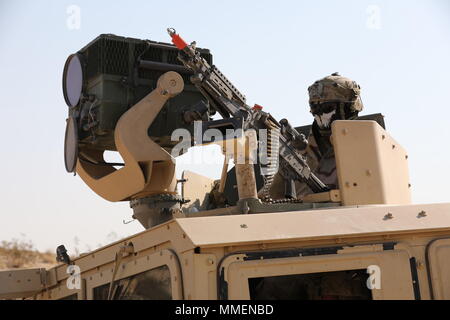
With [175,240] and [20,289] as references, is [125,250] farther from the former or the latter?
[20,289]

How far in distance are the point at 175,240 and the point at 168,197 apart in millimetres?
2502

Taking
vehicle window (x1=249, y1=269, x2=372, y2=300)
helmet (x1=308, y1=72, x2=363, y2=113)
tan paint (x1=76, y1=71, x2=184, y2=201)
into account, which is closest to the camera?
vehicle window (x1=249, y1=269, x2=372, y2=300)

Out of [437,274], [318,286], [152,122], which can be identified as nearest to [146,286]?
[318,286]

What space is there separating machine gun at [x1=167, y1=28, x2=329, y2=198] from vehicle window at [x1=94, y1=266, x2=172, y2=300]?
2.03 m

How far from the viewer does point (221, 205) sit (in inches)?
280

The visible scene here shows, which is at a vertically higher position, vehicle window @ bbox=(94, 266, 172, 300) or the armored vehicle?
the armored vehicle

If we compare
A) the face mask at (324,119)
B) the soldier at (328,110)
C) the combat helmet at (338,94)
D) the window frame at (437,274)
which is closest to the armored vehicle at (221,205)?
the window frame at (437,274)

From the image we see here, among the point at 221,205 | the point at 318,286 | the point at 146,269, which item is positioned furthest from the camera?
the point at 221,205

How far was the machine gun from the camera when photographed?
639 cm

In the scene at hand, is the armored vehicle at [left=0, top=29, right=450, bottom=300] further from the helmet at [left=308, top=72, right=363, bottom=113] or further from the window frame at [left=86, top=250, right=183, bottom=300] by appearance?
the helmet at [left=308, top=72, right=363, bottom=113]

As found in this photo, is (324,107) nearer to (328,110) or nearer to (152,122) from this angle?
(328,110)

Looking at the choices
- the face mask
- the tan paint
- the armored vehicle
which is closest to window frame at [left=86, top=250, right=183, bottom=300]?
the armored vehicle

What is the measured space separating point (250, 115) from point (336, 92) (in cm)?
80
